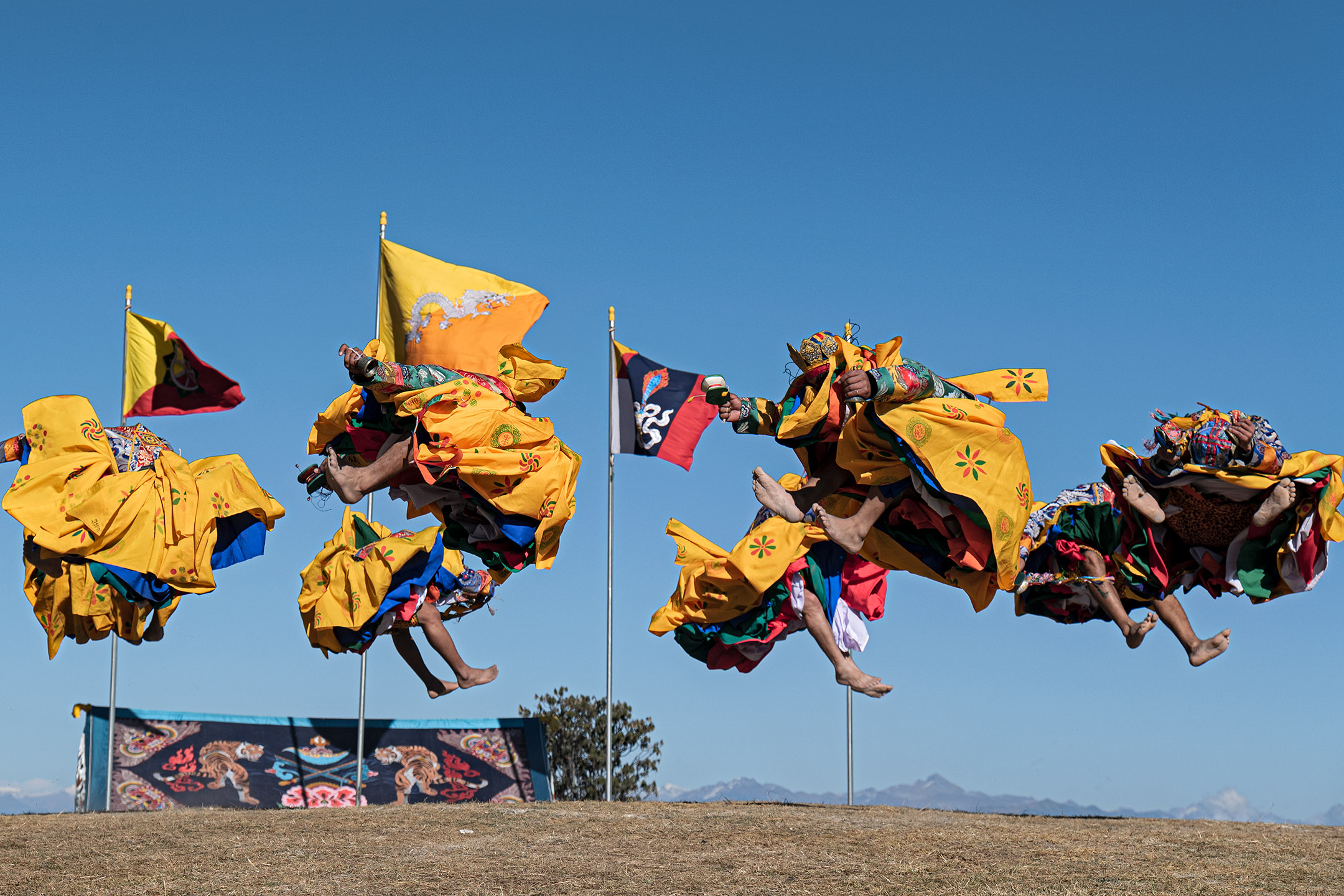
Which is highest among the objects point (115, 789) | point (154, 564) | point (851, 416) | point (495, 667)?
point (851, 416)

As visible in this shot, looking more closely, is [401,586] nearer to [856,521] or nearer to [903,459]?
[856,521]

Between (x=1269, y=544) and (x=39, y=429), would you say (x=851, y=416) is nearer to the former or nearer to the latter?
(x=1269, y=544)

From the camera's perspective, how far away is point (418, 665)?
40.2 feet

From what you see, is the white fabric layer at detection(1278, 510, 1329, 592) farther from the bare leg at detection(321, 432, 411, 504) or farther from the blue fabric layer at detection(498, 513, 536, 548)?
the bare leg at detection(321, 432, 411, 504)

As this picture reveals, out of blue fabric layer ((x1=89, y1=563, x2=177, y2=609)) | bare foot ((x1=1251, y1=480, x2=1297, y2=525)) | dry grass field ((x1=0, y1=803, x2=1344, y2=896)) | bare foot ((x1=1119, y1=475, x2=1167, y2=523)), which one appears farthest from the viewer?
bare foot ((x1=1119, y1=475, x2=1167, y2=523))

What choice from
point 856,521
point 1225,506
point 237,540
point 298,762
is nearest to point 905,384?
point 856,521

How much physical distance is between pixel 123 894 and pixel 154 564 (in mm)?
3621

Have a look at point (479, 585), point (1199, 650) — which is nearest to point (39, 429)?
point (479, 585)

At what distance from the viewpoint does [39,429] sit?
1072cm

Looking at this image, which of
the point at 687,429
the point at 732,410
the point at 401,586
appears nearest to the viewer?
the point at 732,410

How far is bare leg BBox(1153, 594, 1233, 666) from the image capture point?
11.2m

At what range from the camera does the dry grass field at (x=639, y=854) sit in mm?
7605

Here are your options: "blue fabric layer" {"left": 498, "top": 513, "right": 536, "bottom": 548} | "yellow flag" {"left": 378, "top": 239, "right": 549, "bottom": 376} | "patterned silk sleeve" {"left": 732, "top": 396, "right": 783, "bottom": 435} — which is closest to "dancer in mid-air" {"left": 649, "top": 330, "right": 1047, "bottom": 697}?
"patterned silk sleeve" {"left": 732, "top": 396, "right": 783, "bottom": 435}

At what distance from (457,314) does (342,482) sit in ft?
8.21
